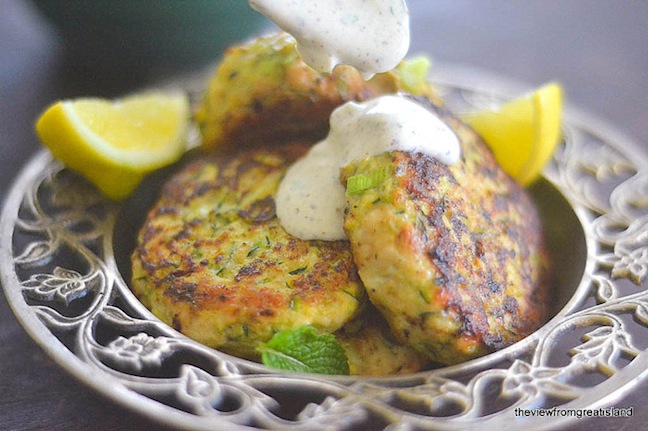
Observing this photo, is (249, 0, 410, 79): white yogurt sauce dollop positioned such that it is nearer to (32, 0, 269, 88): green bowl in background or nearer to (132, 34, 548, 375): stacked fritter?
(132, 34, 548, 375): stacked fritter

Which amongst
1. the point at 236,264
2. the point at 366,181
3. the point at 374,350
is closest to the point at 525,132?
the point at 366,181

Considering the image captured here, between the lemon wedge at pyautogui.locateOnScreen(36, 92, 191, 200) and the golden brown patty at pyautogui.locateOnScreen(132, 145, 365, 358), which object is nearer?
the golden brown patty at pyautogui.locateOnScreen(132, 145, 365, 358)

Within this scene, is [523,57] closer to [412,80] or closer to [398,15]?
[412,80]

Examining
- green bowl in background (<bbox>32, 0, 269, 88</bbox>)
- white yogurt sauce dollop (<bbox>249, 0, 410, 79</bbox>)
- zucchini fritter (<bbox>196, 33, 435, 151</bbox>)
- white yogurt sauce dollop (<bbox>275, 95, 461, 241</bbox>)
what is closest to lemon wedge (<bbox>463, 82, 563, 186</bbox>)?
zucchini fritter (<bbox>196, 33, 435, 151</bbox>)

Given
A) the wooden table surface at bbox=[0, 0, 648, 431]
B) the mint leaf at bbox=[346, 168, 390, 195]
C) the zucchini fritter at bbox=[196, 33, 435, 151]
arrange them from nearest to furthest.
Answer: the mint leaf at bbox=[346, 168, 390, 195] < the zucchini fritter at bbox=[196, 33, 435, 151] < the wooden table surface at bbox=[0, 0, 648, 431]

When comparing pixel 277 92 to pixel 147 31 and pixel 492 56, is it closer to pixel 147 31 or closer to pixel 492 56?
pixel 147 31

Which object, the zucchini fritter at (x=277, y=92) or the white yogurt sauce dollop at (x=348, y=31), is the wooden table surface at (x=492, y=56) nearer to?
the zucchini fritter at (x=277, y=92)

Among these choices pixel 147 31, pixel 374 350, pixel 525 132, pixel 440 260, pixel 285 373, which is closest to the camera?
pixel 285 373
